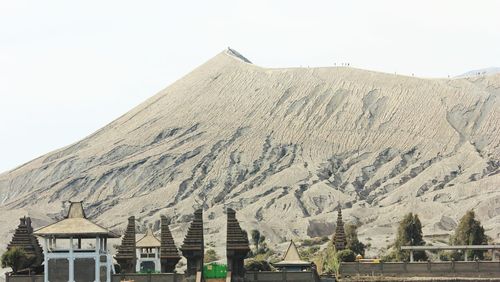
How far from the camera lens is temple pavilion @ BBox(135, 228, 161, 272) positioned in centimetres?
6050

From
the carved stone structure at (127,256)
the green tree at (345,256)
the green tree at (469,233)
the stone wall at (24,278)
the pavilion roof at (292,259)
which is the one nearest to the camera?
the stone wall at (24,278)

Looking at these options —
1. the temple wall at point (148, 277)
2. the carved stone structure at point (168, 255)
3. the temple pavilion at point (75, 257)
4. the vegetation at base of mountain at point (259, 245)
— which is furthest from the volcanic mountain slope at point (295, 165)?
the temple pavilion at point (75, 257)

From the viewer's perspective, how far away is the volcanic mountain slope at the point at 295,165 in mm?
151375

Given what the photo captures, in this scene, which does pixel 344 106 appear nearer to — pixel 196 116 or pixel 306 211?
pixel 196 116

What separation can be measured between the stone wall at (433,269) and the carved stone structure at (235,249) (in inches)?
391

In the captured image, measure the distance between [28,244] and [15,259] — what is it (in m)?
2.48

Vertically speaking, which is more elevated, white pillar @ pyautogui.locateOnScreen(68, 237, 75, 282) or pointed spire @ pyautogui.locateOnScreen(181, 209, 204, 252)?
pointed spire @ pyautogui.locateOnScreen(181, 209, 204, 252)

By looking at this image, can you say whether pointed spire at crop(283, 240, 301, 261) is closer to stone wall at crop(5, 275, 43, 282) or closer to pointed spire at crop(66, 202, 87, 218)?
pointed spire at crop(66, 202, 87, 218)

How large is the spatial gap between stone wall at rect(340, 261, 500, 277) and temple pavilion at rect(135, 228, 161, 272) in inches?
472

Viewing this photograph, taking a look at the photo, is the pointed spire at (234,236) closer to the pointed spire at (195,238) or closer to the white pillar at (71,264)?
the pointed spire at (195,238)

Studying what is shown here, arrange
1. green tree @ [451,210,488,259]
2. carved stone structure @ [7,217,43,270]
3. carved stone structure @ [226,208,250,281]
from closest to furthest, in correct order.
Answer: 1. carved stone structure @ [226,208,250,281]
2. carved stone structure @ [7,217,43,270]
3. green tree @ [451,210,488,259]

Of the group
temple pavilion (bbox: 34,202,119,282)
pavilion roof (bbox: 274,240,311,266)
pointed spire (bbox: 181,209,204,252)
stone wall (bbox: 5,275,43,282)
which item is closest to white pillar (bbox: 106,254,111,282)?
temple pavilion (bbox: 34,202,119,282)

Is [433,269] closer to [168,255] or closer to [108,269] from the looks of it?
[168,255]

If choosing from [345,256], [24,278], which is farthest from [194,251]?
[345,256]
